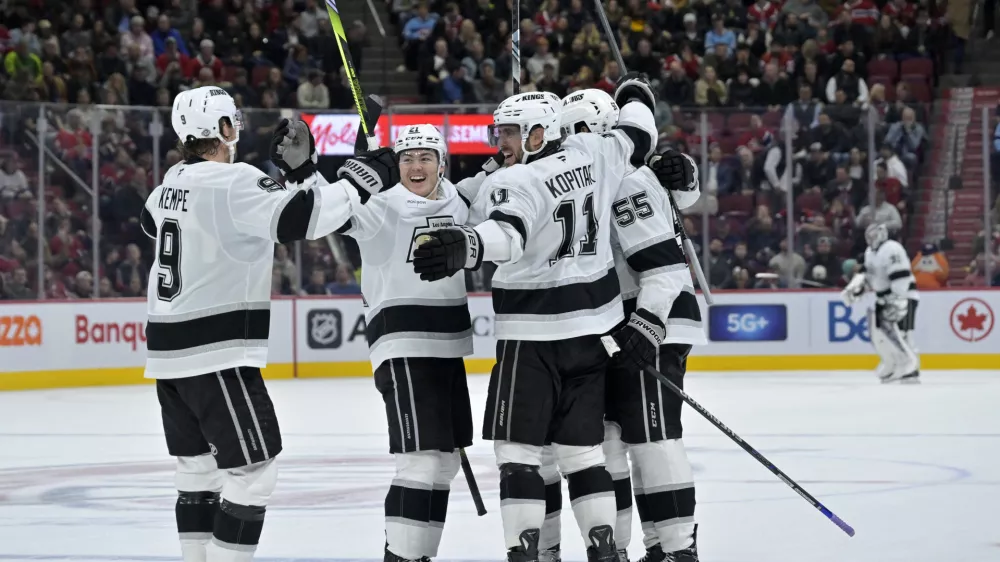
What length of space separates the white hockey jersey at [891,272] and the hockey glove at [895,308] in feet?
0.14

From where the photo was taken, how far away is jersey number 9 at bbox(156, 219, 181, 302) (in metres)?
3.97

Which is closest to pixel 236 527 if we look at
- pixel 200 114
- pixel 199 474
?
pixel 199 474

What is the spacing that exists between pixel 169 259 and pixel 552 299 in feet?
3.50

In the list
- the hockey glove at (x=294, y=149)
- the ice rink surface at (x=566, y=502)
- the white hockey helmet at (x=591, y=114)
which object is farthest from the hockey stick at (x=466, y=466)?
the white hockey helmet at (x=591, y=114)

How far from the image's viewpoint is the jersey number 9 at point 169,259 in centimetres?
397

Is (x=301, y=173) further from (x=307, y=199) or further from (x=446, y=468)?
(x=446, y=468)

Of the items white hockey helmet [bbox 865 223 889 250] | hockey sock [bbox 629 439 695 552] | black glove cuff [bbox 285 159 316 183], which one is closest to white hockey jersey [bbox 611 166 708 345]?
hockey sock [bbox 629 439 695 552]

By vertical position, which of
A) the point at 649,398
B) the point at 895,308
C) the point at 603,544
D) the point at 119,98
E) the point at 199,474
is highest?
the point at 119,98

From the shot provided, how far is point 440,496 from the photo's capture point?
4.30 m

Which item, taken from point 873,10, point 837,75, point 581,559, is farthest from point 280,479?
point 873,10

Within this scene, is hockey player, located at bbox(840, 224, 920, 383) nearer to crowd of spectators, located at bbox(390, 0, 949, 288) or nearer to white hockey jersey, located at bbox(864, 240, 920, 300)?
white hockey jersey, located at bbox(864, 240, 920, 300)

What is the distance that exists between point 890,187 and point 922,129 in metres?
0.61

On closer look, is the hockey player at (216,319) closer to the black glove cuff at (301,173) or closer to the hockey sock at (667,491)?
the black glove cuff at (301,173)

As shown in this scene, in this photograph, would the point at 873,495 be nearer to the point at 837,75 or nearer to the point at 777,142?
the point at 777,142
